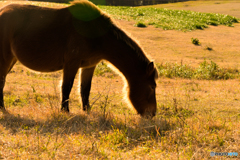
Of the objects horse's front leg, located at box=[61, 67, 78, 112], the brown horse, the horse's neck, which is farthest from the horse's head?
horse's front leg, located at box=[61, 67, 78, 112]

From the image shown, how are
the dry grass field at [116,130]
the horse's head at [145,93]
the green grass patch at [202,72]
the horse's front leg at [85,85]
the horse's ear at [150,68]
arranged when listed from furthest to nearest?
the green grass patch at [202,72] → the horse's front leg at [85,85] → the horse's head at [145,93] → the horse's ear at [150,68] → the dry grass field at [116,130]

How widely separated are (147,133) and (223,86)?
611 cm

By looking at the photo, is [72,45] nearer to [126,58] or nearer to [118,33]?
[118,33]

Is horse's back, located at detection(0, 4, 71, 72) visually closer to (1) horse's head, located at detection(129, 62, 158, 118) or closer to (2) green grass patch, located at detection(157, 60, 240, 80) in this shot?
(1) horse's head, located at detection(129, 62, 158, 118)

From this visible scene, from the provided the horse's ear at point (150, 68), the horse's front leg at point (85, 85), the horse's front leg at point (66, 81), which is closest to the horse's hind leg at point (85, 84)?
the horse's front leg at point (85, 85)

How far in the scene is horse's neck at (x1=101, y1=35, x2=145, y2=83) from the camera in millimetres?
5492

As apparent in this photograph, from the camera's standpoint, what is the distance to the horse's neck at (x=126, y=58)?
18.0 feet

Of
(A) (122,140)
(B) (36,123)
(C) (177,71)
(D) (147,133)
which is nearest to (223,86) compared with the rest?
(C) (177,71)

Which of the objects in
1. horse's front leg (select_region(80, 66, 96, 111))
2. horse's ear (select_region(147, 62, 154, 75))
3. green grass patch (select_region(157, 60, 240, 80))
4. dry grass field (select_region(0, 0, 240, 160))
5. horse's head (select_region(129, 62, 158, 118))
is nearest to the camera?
dry grass field (select_region(0, 0, 240, 160))

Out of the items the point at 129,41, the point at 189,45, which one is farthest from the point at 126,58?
the point at 189,45

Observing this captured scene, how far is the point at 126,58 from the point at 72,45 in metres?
1.24

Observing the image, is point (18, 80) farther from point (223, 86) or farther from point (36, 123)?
point (223, 86)

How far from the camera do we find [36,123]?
16.3ft

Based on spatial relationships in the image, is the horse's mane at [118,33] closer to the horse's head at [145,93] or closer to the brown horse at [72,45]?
the brown horse at [72,45]
